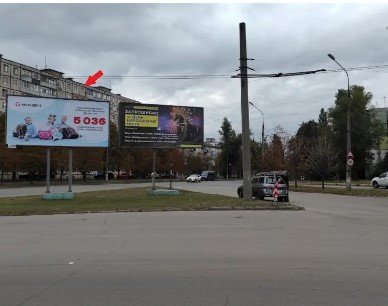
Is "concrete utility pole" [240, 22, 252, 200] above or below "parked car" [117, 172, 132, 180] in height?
above

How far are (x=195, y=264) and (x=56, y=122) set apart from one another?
75.2 ft

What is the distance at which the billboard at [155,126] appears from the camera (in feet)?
107

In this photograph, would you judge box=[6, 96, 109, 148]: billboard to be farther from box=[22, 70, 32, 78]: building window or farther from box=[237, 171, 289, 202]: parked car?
box=[22, 70, 32, 78]: building window

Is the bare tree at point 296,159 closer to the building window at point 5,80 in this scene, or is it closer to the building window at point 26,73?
the building window at point 5,80

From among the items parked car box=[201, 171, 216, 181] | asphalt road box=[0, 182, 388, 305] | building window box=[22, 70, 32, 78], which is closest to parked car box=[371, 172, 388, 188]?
asphalt road box=[0, 182, 388, 305]

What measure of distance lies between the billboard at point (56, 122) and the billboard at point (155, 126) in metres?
2.01

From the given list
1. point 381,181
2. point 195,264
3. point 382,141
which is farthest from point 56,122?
A: point 382,141

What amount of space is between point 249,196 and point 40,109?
13.4 m

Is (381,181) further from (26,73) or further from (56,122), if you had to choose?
(26,73)

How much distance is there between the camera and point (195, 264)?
8555mm

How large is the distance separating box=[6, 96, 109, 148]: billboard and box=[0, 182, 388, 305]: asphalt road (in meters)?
14.6

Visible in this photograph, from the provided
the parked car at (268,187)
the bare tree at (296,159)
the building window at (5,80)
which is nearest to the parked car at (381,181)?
the bare tree at (296,159)

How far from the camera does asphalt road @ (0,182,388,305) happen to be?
6363mm

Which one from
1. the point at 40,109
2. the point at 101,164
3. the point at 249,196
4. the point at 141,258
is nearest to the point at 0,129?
the point at 101,164
